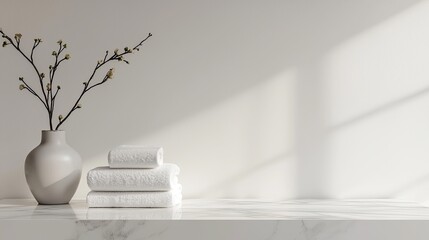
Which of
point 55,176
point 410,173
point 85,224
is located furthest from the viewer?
point 410,173

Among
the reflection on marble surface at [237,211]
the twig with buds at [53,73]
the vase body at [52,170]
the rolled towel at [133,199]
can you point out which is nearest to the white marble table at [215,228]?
the reflection on marble surface at [237,211]

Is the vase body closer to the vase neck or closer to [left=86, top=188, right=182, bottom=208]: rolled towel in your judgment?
the vase neck

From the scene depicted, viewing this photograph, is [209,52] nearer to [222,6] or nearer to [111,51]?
[222,6]

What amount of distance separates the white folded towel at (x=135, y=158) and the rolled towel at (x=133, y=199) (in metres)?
0.08

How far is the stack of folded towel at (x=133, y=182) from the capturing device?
5.96ft

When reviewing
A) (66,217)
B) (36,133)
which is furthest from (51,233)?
(36,133)

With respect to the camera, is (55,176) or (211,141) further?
(211,141)

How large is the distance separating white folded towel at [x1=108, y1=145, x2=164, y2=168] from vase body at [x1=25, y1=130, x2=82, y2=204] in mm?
150

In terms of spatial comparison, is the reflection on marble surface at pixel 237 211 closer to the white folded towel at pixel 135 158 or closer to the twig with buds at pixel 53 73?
the white folded towel at pixel 135 158

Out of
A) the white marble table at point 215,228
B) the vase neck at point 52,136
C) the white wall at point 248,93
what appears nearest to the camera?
the white marble table at point 215,228

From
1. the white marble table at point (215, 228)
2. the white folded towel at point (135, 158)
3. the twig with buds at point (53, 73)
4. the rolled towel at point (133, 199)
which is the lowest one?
the white marble table at point (215, 228)

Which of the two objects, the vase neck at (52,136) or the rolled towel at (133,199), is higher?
the vase neck at (52,136)

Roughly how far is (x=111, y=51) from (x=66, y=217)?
0.67m

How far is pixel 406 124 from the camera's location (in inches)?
83.7
